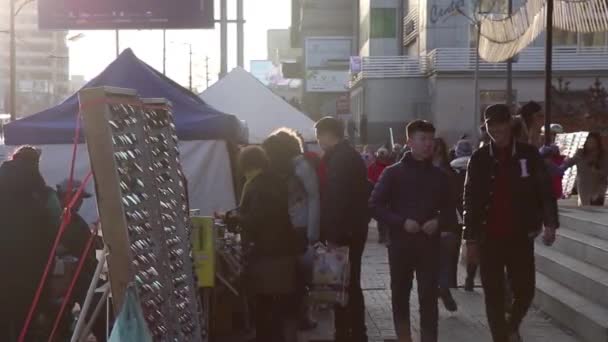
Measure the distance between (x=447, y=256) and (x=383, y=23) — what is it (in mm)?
56778

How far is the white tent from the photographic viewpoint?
20.2 m

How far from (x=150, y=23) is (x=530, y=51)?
29.7 m

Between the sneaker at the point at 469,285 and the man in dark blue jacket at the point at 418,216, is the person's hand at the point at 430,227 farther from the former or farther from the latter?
the sneaker at the point at 469,285

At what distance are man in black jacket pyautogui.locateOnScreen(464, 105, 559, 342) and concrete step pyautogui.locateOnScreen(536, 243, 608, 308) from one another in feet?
5.38

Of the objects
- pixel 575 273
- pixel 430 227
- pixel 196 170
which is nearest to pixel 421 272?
pixel 430 227

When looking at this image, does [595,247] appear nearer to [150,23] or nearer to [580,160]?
[580,160]

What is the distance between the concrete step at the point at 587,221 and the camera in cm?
1166

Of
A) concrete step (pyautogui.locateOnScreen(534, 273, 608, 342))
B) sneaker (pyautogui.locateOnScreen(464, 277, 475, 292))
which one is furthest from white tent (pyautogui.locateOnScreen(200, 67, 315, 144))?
concrete step (pyautogui.locateOnScreen(534, 273, 608, 342))

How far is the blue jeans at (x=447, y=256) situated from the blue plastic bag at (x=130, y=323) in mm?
6150

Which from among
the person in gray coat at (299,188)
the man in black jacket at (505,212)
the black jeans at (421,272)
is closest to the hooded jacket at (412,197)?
the black jeans at (421,272)

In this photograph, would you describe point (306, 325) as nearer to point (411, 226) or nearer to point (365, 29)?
point (411, 226)

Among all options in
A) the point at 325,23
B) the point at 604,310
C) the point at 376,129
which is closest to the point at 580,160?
the point at 604,310

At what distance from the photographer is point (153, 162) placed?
5957 mm

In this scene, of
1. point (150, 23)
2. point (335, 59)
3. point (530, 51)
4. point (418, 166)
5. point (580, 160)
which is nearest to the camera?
point (418, 166)
